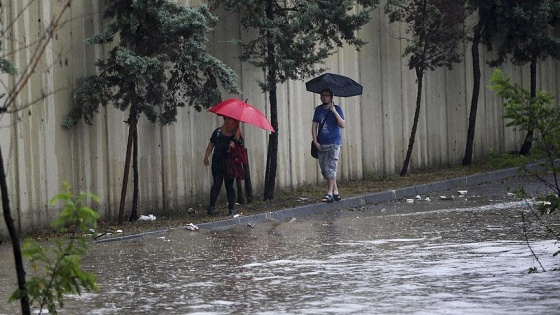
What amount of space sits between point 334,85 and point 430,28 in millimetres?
4418

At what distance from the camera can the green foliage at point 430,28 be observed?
2405 cm

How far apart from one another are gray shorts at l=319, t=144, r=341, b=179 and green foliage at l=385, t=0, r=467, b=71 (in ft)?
14.2

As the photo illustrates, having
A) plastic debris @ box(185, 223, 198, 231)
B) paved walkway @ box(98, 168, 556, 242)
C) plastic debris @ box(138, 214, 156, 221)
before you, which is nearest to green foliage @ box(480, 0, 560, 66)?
paved walkway @ box(98, 168, 556, 242)

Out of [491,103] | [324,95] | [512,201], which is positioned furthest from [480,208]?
[491,103]

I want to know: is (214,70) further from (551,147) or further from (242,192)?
(551,147)

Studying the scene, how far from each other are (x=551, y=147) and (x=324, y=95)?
9636mm

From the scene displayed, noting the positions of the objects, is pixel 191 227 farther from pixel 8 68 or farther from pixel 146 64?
pixel 8 68

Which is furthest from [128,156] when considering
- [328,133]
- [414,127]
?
[414,127]

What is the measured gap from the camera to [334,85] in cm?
2055

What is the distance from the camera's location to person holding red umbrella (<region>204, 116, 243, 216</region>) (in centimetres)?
1836

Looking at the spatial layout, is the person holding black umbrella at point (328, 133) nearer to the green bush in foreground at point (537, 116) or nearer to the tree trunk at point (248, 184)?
the tree trunk at point (248, 184)

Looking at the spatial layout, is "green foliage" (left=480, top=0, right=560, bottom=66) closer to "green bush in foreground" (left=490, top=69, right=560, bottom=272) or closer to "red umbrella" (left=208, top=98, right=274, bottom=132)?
"red umbrella" (left=208, top=98, right=274, bottom=132)

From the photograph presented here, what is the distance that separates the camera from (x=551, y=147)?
10.5 m

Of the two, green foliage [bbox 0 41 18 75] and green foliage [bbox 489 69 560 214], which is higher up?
green foliage [bbox 0 41 18 75]
